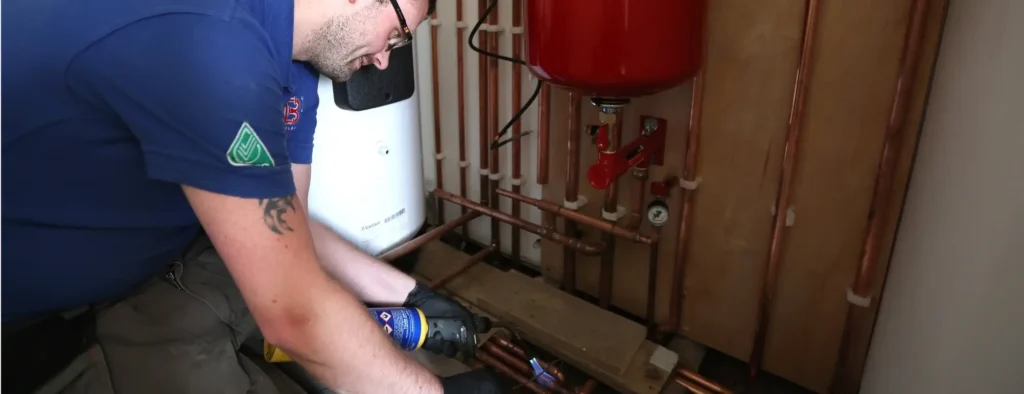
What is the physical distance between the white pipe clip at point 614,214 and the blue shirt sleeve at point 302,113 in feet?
2.26

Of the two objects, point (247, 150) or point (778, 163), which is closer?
point (247, 150)

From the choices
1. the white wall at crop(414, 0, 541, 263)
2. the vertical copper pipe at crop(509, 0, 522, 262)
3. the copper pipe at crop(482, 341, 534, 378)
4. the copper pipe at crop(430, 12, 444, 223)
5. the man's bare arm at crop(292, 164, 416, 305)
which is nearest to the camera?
the man's bare arm at crop(292, 164, 416, 305)

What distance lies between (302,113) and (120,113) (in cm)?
43

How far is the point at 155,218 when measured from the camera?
3.01 ft

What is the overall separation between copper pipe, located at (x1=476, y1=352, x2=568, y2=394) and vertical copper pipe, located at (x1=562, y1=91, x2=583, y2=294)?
358 mm

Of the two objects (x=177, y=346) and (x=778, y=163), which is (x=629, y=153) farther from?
(x=177, y=346)

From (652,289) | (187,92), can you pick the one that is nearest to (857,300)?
(652,289)

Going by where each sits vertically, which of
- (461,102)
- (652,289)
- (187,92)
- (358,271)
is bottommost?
(652,289)

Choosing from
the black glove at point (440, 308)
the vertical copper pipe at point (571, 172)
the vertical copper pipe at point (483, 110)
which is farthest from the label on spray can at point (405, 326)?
the vertical copper pipe at point (483, 110)

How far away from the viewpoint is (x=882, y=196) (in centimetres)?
112

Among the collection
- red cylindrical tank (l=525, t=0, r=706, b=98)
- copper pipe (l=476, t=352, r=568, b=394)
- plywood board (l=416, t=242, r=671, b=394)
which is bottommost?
copper pipe (l=476, t=352, r=568, b=394)

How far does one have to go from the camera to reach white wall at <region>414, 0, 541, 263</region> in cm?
160

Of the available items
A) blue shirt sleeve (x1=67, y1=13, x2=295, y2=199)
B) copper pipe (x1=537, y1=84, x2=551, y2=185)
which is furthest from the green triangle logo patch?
copper pipe (x1=537, y1=84, x2=551, y2=185)

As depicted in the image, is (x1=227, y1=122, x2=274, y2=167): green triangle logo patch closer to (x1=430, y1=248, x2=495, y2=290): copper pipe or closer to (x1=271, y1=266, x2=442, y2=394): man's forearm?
(x1=271, y1=266, x2=442, y2=394): man's forearm
